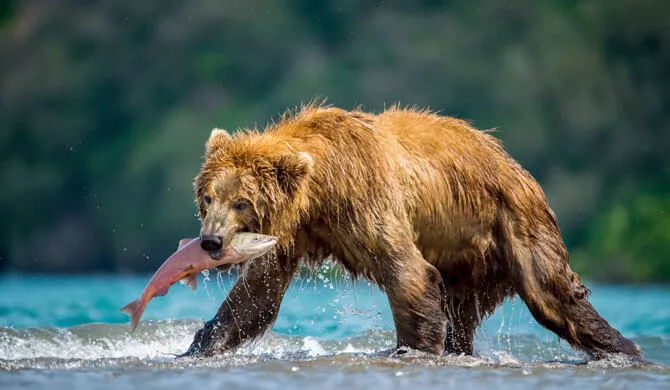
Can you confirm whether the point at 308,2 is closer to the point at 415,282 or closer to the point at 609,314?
the point at 609,314

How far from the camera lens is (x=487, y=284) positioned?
6527mm

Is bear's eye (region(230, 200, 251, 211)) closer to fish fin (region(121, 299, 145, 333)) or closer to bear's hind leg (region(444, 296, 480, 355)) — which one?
fish fin (region(121, 299, 145, 333))

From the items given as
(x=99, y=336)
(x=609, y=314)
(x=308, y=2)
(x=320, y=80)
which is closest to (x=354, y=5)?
(x=308, y=2)

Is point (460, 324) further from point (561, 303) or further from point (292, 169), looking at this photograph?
point (292, 169)

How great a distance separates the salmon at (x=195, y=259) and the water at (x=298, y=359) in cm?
15

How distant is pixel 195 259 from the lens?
5617mm

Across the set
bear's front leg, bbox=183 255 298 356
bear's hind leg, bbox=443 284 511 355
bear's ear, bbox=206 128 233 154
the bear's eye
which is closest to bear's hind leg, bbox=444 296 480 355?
bear's hind leg, bbox=443 284 511 355

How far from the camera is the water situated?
5.43 m

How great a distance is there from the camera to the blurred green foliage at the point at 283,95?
18.8 metres

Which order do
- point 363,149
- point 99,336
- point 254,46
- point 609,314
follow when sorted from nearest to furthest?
point 363,149
point 99,336
point 609,314
point 254,46

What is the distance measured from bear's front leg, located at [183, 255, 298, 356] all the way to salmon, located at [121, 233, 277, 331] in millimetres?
537

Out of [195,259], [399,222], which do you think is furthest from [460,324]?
[195,259]

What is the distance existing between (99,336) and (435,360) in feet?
9.87

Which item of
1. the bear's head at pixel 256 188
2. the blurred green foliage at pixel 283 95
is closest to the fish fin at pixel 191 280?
the bear's head at pixel 256 188
